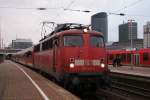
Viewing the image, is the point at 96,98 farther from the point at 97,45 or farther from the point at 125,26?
the point at 125,26

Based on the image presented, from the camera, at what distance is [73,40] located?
18297 mm

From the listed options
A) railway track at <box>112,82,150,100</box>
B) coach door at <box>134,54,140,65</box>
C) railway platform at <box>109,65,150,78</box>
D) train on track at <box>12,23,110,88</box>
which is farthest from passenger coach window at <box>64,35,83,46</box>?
coach door at <box>134,54,140,65</box>

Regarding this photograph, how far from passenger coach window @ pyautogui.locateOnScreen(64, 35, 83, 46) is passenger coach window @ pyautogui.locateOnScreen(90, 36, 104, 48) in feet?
1.82

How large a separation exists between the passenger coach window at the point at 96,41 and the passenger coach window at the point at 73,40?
21.8 inches

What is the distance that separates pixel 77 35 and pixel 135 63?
128 feet

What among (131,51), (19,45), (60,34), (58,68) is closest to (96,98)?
(58,68)

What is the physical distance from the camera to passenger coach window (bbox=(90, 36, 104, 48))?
722 inches

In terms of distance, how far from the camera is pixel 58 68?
1855cm

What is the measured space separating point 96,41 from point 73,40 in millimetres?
1139

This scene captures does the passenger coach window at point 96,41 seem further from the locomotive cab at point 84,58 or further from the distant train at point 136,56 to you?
the distant train at point 136,56

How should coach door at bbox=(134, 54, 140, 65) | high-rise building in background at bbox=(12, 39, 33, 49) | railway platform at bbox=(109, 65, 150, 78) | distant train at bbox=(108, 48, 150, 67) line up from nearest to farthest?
railway platform at bbox=(109, 65, 150, 78)
distant train at bbox=(108, 48, 150, 67)
coach door at bbox=(134, 54, 140, 65)
high-rise building in background at bbox=(12, 39, 33, 49)

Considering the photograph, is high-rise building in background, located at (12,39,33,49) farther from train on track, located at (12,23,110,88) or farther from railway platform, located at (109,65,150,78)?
train on track, located at (12,23,110,88)

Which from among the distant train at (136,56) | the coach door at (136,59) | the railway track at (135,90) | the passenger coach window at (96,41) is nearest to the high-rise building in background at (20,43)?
the distant train at (136,56)

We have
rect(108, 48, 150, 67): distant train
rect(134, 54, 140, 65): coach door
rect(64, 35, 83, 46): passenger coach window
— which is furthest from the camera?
rect(134, 54, 140, 65): coach door
